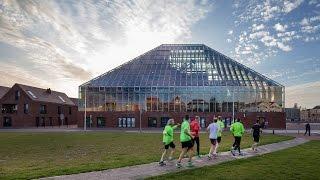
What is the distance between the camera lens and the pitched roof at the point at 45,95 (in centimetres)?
8588

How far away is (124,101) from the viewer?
7388 centimetres

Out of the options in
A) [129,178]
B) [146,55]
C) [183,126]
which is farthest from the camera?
[146,55]

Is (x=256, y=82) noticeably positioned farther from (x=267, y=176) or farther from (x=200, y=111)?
(x=267, y=176)

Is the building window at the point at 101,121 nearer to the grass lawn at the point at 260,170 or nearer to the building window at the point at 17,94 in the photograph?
the building window at the point at 17,94

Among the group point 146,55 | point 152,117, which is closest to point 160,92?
point 152,117

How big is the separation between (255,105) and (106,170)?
2343 inches

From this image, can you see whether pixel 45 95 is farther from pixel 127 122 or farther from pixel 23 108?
pixel 127 122

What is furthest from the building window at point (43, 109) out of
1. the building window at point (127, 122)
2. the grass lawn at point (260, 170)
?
the grass lawn at point (260, 170)

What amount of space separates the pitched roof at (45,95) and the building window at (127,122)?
2177cm

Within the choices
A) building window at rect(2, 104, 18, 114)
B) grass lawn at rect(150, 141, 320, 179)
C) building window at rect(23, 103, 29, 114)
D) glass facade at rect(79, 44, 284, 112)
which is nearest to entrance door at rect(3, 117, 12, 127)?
building window at rect(2, 104, 18, 114)

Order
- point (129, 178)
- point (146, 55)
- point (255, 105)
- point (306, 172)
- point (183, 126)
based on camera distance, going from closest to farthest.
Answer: point (129, 178) → point (306, 172) → point (183, 126) → point (255, 105) → point (146, 55)

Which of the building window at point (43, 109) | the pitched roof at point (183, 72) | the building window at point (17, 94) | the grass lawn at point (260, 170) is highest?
the pitched roof at point (183, 72)

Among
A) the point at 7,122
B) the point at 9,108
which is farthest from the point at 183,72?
the point at 7,122

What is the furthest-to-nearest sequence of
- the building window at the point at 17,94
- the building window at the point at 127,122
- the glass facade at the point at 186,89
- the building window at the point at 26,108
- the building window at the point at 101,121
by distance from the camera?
1. the building window at the point at 17,94
2. the building window at the point at 26,108
3. the building window at the point at 101,121
4. the building window at the point at 127,122
5. the glass facade at the point at 186,89
